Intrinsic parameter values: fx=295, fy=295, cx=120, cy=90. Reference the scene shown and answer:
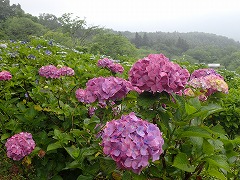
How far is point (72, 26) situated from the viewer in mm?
33156

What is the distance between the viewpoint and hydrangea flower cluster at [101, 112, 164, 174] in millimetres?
1086

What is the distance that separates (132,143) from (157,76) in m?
0.36

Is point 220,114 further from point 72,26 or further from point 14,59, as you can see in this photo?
point 72,26

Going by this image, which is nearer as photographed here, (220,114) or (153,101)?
(153,101)

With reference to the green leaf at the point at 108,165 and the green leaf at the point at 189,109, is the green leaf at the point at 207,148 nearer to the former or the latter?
the green leaf at the point at 189,109

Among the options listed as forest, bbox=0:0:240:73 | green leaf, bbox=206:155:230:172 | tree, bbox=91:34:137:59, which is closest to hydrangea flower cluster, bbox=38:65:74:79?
green leaf, bbox=206:155:230:172

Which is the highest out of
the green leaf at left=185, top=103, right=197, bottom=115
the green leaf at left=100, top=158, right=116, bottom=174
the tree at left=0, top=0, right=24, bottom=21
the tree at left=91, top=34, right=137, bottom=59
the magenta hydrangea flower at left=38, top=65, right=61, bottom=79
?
the green leaf at left=185, top=103, right=197, bottom=115

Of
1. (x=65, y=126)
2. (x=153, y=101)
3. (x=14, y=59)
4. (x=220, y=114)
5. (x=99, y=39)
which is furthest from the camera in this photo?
(x=99, y=39)

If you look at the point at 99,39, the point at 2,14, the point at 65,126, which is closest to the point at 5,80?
the point at 65,126

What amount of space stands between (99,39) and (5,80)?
93.5ft

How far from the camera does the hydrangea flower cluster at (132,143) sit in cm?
109

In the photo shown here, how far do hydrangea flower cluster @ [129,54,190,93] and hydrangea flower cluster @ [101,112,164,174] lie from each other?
0.23 meters

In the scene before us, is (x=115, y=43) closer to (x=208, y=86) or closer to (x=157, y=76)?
(x=208, y=86)

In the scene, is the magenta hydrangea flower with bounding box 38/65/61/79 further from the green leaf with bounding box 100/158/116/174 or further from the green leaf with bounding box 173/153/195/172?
the green leaf with bounding box 173/153/195/172
